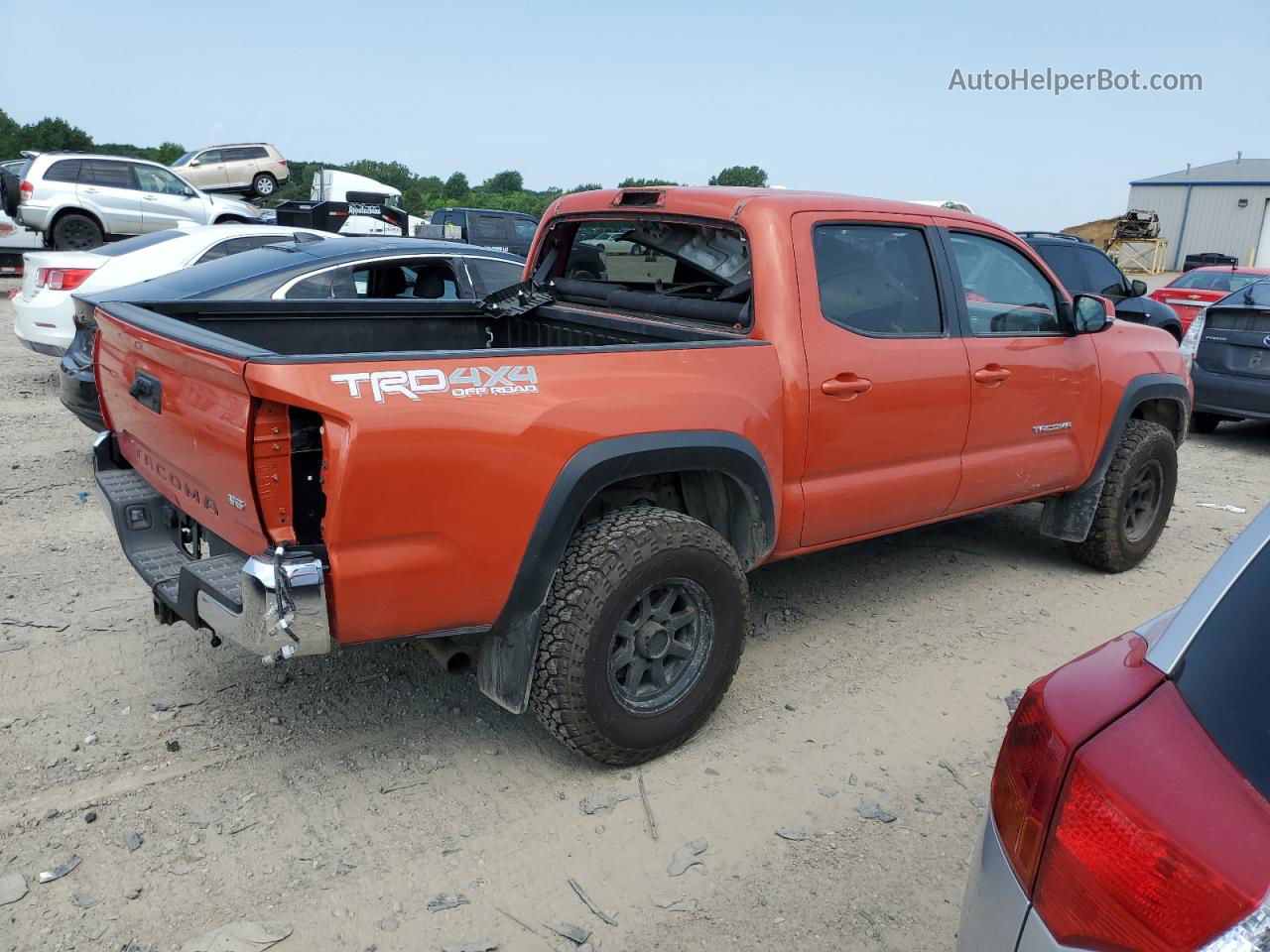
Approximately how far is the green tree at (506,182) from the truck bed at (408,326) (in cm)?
5909

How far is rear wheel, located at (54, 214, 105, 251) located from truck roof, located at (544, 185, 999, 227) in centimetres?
1523

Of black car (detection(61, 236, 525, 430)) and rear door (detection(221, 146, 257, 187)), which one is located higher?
rear door (detection(221, 146, 257, 187))

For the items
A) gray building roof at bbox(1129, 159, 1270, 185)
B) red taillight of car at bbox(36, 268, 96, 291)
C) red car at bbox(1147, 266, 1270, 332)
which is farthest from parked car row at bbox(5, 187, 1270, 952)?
gray building roof at bbox(1129, 159, 1270, 185)

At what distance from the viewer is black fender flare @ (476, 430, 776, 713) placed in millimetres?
2959

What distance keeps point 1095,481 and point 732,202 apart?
2.66m

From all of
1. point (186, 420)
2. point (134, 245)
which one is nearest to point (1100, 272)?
point (134, 245)

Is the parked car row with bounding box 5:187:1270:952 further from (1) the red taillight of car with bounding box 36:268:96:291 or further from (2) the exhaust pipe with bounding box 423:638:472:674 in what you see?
(1) the red taillight of car with bounding box 36:268:96:291

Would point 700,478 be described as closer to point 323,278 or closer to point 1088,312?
point 1088,312

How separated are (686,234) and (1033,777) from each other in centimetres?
297

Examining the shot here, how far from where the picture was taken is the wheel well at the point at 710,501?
3.49 meters

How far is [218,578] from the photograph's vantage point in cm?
284

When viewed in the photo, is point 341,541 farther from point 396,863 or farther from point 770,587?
point 770,587

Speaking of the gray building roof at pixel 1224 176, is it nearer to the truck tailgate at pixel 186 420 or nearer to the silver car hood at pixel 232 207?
the silver car hood at pixel 232 207

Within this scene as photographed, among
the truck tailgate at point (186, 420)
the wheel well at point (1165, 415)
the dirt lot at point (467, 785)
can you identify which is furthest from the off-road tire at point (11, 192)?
the wheel well at point (1165, 415)
